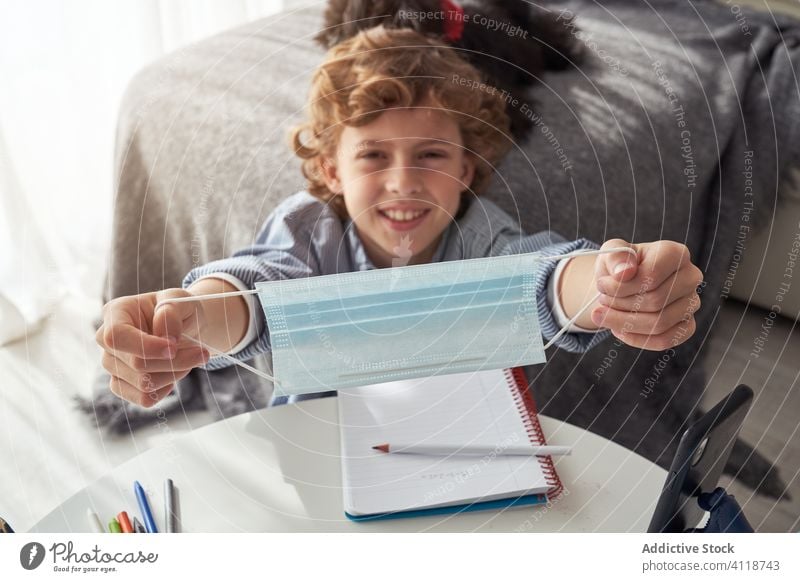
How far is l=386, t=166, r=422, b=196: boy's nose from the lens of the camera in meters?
0.51

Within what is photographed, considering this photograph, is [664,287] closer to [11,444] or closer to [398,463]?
[398,463]

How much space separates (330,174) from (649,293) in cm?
26

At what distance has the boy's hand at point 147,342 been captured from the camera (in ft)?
1.23

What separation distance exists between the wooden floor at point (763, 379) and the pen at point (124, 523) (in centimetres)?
38

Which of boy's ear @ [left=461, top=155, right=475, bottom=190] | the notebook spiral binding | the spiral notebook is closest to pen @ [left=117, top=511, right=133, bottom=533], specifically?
the spiral notebook

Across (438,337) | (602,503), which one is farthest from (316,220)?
(602,503)

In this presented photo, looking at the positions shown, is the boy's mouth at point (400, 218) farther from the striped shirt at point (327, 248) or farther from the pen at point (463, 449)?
the pen at point (463, 449)

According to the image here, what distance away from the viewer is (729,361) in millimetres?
542

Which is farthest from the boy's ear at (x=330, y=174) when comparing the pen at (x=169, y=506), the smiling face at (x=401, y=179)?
the pen at (x=169, y=506)

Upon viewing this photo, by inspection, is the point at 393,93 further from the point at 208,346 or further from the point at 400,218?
the point at 208,346

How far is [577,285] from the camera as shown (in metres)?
0.45

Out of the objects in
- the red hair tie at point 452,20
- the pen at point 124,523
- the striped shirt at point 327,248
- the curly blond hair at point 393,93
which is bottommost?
the pen at point 124,523

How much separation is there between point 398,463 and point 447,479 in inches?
1.2

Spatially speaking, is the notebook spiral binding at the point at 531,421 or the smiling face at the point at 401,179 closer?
the notebook spiral binding at the point at 531,421
